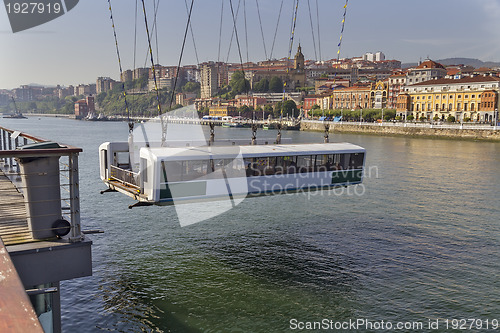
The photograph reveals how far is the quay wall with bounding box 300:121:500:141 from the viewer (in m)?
60.8

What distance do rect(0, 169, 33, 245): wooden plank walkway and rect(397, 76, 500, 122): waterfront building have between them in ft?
254

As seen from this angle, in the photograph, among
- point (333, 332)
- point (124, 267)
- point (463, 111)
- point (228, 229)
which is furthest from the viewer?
Answer: point (463, 111)

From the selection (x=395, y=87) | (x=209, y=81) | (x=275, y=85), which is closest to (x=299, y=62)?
(x=275, y=85)

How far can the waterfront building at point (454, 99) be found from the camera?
7519 cm

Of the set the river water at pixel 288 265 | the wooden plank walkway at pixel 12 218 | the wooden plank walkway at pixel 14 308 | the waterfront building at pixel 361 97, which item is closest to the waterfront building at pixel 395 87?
the waterfront building at pixel 361 97

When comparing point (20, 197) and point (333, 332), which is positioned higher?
point (20, 197)

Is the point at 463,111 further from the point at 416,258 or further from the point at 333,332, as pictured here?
the point at 333,332

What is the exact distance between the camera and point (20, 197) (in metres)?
6.74

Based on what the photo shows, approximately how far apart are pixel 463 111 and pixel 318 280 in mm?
77658

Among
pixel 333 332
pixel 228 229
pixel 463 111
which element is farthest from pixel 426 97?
pixel 333 332

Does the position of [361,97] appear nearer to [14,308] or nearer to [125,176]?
[125,176]

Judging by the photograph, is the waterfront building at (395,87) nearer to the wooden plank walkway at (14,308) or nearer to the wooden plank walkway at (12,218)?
the wooden plank walkway at (12,218)

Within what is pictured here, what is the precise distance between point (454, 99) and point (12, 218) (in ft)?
281

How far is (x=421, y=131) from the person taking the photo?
69.0 meters
